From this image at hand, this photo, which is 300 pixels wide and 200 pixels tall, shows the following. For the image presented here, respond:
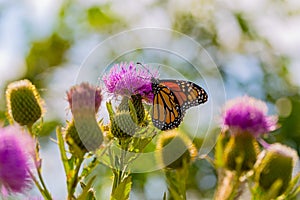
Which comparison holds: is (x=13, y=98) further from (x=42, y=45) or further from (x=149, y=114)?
(x=42, y=45)

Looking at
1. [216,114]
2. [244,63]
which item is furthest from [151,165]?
[244,63]

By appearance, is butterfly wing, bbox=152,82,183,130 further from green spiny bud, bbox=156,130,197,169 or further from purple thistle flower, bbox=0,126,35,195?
purple thistle flower, bbox=0,126,35,195

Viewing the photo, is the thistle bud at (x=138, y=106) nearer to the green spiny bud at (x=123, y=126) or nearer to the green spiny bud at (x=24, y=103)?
the green spiny bud at (x=123, y=126)

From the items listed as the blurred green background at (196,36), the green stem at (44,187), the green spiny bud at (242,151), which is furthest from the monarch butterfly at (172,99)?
the blurred green background at (196,36)

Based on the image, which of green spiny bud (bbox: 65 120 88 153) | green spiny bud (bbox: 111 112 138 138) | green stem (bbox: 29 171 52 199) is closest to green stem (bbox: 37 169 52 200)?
green stem (bbox: 29 171 52 199)

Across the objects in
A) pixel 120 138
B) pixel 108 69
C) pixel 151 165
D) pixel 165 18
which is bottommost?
pixel 151 165

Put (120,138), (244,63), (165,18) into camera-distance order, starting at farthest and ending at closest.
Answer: (165,18), (244,63), (120,138)
